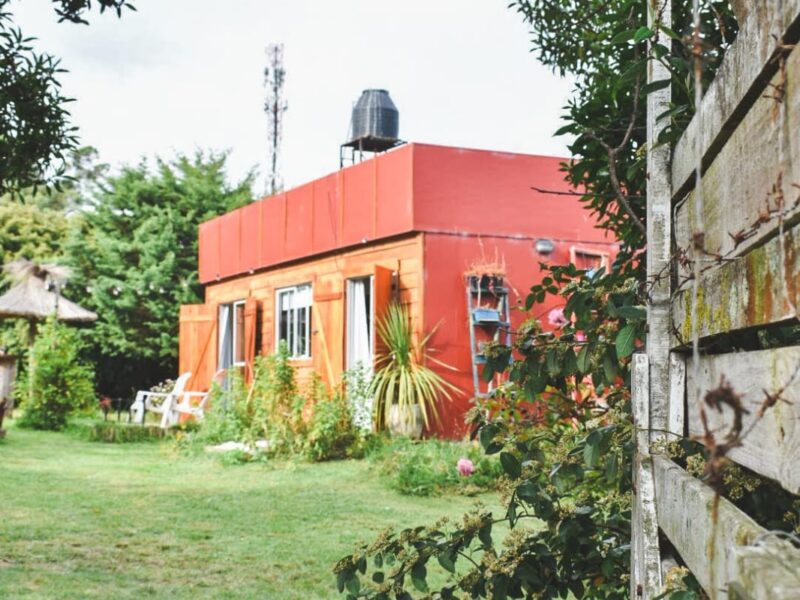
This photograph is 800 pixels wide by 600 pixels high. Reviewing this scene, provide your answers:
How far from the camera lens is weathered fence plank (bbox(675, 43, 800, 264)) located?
1002mm

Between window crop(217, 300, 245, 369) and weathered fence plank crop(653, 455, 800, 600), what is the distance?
1545cm

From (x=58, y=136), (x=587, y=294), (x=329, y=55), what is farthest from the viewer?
(x=329, y=55)

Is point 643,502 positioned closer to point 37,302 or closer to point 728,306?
point 728,306

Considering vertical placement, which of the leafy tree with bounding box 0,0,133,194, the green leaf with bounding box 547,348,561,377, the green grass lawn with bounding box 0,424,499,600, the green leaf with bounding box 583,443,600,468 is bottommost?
the green grass lawn with bounding box 0,424,499,600

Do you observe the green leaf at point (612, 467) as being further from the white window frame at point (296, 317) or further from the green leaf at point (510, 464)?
the white window frame at point (296, 317)

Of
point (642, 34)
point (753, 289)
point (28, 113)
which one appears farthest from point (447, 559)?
point (28, 113)

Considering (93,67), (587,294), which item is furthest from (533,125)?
(587,294)

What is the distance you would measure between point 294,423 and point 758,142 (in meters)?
10.6

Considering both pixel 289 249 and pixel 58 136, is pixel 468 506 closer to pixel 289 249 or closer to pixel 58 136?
pixel 58 136

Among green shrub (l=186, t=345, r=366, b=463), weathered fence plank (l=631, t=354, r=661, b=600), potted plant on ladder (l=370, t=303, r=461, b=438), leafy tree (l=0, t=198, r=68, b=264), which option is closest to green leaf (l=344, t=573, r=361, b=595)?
weathered fence plank (l=631, t=354, r=661, b=600)

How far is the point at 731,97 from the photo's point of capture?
1.32 metres

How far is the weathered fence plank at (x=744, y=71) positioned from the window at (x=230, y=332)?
15574 millimetres

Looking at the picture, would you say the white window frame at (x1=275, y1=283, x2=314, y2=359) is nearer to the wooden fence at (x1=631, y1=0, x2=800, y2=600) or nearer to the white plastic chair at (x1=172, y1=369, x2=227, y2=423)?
the white plastic chair at (x1=172, y1=369, x2=227, y2=423)

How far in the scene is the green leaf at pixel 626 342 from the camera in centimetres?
203
